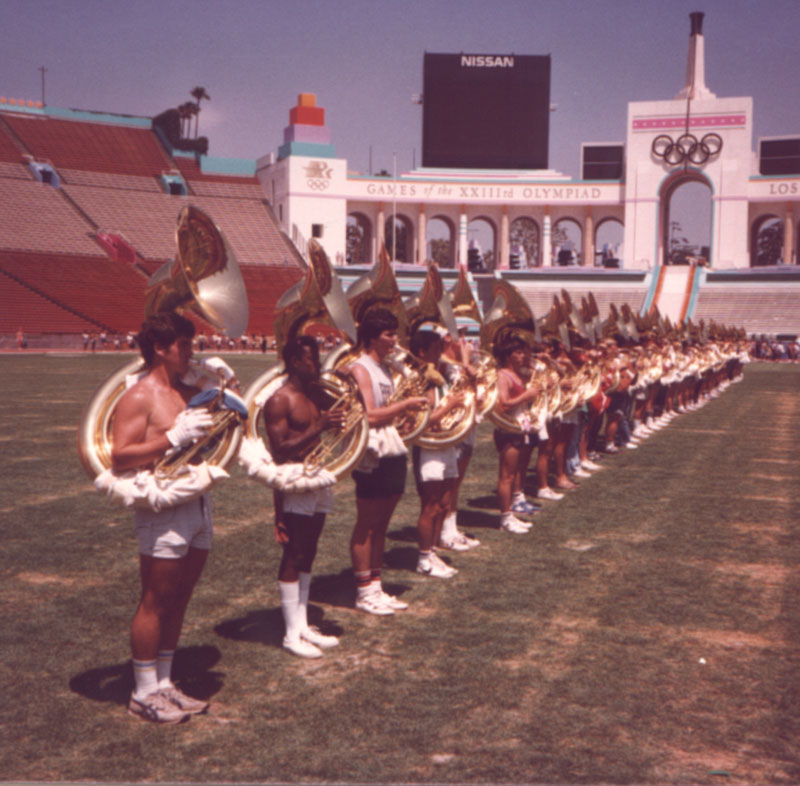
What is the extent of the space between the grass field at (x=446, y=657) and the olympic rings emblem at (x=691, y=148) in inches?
2367

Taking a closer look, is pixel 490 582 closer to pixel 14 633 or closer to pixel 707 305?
pixel 14 633

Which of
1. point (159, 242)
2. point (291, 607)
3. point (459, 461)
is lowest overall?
point (291, 607)

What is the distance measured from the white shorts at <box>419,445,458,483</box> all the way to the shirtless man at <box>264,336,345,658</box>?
170 centimetres

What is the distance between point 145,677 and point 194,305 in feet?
5.60

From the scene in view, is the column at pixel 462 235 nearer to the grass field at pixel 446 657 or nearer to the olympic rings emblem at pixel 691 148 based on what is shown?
the olympic rings emblem at pixel 691 148

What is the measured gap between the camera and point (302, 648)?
16.5 ft

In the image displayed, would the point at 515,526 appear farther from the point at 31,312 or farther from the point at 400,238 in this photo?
the point at 400,238

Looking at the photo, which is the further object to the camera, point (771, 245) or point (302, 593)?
point (771, 245)

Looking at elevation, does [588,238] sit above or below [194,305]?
above

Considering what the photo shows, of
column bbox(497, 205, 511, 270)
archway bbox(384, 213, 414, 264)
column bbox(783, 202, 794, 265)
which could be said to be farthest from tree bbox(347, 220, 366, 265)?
column bbox(783, 202, 794, 265)

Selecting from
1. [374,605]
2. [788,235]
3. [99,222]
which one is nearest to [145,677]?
[374,605]

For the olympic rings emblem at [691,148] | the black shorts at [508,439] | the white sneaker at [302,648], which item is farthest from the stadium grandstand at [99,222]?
the white sneaker at [302,648]

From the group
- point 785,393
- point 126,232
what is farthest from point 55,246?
point 785,393

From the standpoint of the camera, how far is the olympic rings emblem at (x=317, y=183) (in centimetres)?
6869
